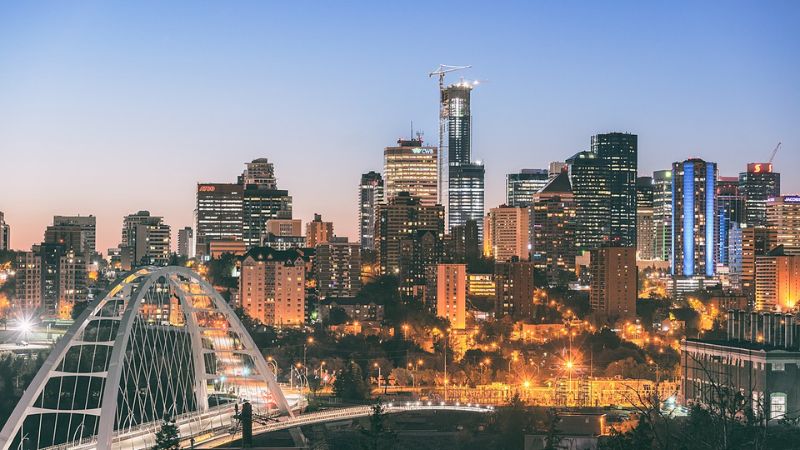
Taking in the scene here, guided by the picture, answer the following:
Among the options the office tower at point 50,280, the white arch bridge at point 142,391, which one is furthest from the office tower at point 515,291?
the office tower at point 50,280

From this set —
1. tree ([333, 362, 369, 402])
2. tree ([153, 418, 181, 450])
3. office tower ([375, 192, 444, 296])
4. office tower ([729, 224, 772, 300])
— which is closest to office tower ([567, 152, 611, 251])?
office tower ([729, 224, 772, 300])

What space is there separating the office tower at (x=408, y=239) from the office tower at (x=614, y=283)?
46.5 feet

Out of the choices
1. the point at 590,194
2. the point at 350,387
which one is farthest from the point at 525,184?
the point at 350,387

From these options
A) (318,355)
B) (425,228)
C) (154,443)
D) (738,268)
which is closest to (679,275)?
(738,268)

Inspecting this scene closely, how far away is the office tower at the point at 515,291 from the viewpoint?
99.9m

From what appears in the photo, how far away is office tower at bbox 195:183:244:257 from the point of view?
150 metres

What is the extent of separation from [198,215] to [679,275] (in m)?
51.4

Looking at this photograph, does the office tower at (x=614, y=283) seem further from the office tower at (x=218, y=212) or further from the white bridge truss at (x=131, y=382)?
the office tower at (x=218, y=212)

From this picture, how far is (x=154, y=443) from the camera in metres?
46.9

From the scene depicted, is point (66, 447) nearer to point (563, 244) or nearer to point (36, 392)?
point (36, 392)

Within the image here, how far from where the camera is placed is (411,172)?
159 m

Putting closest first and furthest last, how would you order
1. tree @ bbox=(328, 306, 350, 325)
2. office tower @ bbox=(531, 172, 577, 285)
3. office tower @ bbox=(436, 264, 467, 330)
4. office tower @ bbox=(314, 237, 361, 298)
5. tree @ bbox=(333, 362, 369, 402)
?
tree @ bbox=(333, 362, 369, 402)
tree @ bbox=(328, 306, 350, 325)
office tower @ bbox=(436, 264, 467, 330)
office tower @ bbox=(314, 237, 361, 298)
office tower @ bbox=(531, 172, 577, 285)

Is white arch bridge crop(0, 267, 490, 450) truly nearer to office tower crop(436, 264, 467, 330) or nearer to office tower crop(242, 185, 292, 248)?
office tower crop(436, 264, 467, 330)

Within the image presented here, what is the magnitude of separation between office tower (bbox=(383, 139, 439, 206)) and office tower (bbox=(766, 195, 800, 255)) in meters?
36.6
